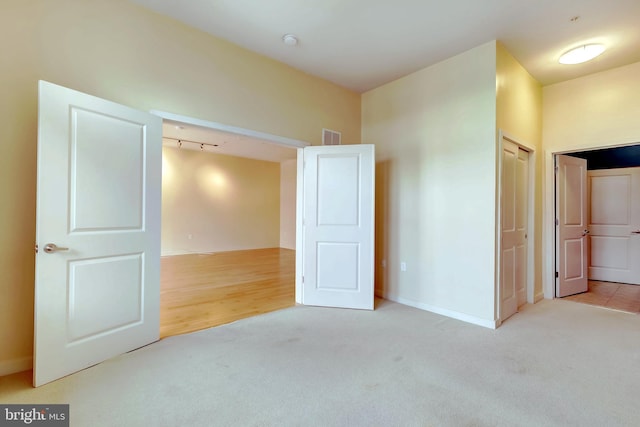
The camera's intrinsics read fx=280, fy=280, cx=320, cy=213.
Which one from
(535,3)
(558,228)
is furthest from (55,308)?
(558,228)

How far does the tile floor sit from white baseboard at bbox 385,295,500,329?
1986 mm

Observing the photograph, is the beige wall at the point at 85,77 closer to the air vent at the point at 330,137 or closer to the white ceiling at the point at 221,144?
the air vent at the point at 330,137

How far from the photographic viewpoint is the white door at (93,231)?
6.22 ft

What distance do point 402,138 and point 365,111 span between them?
2.88 feet

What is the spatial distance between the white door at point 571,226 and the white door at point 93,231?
201 inches

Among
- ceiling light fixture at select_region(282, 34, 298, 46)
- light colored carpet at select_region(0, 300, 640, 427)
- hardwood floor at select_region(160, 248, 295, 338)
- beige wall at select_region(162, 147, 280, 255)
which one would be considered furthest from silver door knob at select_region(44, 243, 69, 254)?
beige wall at select_region(162, 147, 280, 255)

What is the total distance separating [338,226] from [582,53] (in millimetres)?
3235

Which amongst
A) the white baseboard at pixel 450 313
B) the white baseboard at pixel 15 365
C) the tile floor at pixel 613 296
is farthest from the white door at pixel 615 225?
the white baseboard at pixel 15 365

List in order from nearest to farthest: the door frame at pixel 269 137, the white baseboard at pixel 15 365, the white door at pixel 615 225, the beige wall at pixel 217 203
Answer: the white baseboard at pixel 15 365 → the door frame at pixel 269 137 → the white door at pixel 615 225 → the beige wall at pixel 217 203

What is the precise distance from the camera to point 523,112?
3.50 m

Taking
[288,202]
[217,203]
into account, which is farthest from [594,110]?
[217,203]

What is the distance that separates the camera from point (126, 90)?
244cm

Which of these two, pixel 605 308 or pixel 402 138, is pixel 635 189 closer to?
pixel 605 308

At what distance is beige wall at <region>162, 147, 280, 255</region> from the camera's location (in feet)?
24.7
